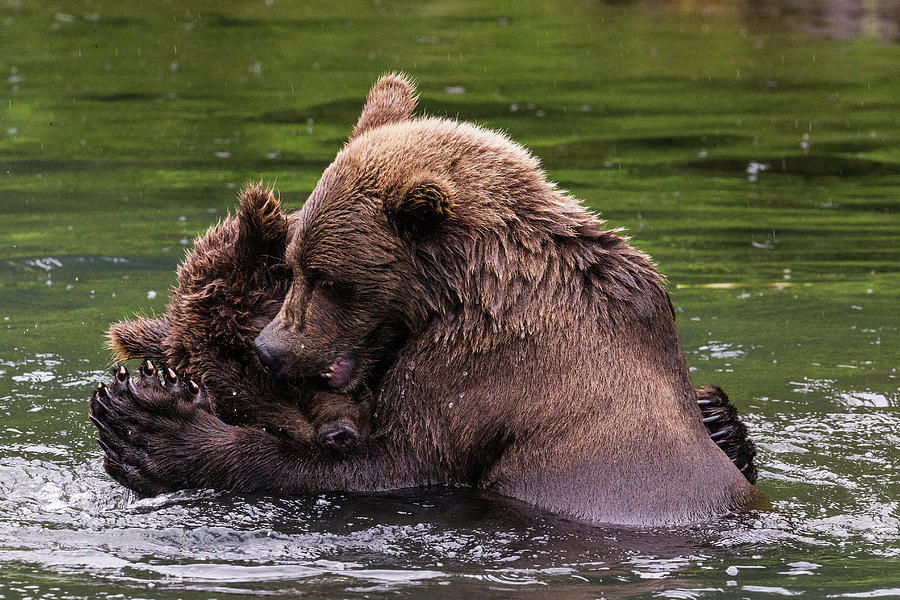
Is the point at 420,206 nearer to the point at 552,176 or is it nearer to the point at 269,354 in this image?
the point at 269,354

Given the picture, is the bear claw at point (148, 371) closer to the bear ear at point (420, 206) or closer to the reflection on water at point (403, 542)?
the reflection on water at point (403, 542)

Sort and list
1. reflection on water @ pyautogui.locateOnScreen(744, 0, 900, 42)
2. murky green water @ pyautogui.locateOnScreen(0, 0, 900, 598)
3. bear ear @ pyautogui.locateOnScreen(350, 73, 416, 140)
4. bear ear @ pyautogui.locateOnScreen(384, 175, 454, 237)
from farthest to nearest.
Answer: reflection on water @ pyautogui.locateOnScreen(744, 0, 900, 42)
bear ear @ pyautogui.locateOnScreen(350, 73, 416, 140)
bear ear @ pyautogui.locateOnScreen(384, 175, 454, 237)
murky green water @ pyautogui.locateOnScreen(0, 0, 900, 598)

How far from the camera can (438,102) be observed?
17.9 m

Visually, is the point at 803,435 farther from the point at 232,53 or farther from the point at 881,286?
the point at 232,53

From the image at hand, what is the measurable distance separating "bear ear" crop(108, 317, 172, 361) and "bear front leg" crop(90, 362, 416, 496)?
393 mm

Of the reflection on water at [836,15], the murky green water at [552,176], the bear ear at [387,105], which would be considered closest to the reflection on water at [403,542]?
the murky green water at [552,176]

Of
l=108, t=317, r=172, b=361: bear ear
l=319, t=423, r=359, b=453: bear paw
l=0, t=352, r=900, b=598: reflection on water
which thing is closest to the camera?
l=0, t=352, r=900, b=598: reflection on water

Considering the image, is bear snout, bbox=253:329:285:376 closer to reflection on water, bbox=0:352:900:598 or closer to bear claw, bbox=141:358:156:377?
bear claw, bbox=141:358:156:377

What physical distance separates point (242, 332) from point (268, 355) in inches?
15.3

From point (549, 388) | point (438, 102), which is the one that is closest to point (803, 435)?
point (549, 388)

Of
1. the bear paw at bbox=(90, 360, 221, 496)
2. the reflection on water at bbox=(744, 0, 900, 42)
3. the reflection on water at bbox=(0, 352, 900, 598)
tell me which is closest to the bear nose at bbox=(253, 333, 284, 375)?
the bear paw at bbox=(90, 360, 221, 496)

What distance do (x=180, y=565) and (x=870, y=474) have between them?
352cm

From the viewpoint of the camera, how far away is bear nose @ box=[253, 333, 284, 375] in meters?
5.96

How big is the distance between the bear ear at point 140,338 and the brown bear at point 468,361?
0.46 meters
